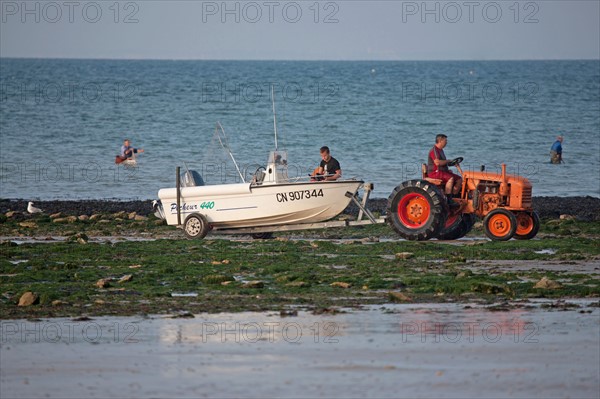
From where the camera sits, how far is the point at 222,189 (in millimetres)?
19375

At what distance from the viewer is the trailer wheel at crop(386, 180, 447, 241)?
1797cm

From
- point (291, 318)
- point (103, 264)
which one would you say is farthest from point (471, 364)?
point (103, 264)

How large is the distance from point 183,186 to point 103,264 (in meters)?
4.21

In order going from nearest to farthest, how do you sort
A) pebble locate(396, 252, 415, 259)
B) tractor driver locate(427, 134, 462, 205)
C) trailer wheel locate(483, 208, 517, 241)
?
pebble locate(396, 252, 415, 259), trailer wheel locate(483, 208, 517, 241), tractor driver locate(427, 134, 462, 205)

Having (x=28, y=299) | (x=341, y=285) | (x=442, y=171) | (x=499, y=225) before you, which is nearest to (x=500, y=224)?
(x=499, y=225)

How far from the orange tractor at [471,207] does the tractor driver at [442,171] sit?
10 centimetres

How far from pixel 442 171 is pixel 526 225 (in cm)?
153

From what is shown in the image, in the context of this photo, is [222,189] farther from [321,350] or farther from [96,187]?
[96,187]

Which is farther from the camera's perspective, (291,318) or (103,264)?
(103,264)

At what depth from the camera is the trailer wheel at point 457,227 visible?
738 inches

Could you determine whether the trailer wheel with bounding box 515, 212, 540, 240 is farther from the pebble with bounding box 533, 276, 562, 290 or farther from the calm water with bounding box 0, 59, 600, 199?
the pebble with bounding box 533, 276, 562, 290

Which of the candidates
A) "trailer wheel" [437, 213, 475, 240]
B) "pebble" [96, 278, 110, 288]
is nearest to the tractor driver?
"trailer wheel" [437, 213, 475, 240]

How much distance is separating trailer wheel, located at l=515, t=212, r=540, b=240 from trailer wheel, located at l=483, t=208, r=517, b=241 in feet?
1.24

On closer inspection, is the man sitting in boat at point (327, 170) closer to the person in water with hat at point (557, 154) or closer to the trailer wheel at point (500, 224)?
the trailer wheel at point (500, 224)
